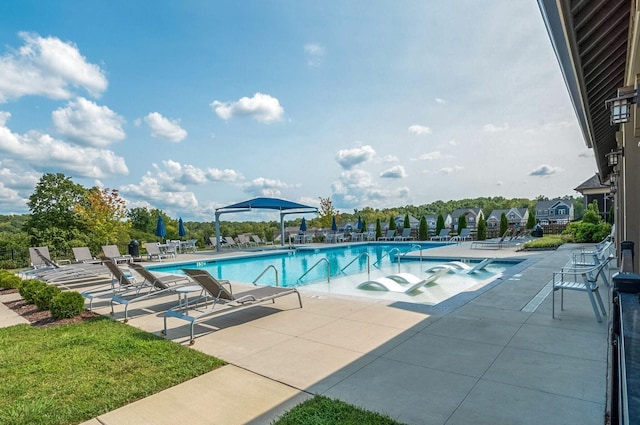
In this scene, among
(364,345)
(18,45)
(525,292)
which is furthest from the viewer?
(18,45)

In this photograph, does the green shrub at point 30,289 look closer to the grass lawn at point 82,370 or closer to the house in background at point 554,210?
the grass lawn at point 82,370

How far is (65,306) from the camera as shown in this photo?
5.89 metres

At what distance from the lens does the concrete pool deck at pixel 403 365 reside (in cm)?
270

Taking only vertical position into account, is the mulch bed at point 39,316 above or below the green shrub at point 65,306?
below

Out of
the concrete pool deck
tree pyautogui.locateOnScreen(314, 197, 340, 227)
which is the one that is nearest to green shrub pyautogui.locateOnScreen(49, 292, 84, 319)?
the concrete pool deck

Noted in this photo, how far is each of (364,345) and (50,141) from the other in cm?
1901

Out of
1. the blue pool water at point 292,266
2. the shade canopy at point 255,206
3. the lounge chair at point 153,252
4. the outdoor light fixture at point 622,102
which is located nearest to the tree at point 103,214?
the lounge chair at point 153,252

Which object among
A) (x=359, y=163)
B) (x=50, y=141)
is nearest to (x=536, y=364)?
(x=50, y=141)

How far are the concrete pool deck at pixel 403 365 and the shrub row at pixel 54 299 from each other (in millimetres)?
1162

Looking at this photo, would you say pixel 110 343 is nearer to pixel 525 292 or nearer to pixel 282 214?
pixel 525 292

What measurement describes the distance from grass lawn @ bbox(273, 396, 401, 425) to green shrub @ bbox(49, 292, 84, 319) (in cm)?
508

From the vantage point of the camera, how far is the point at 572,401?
2707 mm

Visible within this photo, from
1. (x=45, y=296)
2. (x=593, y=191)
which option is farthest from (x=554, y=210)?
(x=45, y=296)

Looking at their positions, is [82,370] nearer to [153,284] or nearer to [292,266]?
[153,284]
